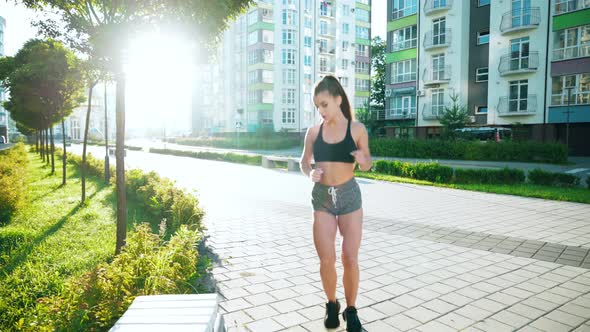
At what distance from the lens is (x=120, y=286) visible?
3.60 meters

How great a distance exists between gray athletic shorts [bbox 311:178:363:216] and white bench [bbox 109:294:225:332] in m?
1.10

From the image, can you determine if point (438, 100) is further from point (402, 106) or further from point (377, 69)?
point (377, 69)

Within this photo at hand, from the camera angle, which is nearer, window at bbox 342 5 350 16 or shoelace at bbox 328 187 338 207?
shoelace at bbox 328 187 338 207

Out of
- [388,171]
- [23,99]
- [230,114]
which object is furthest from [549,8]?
[230,114]

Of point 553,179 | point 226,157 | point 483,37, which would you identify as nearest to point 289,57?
point 483,37

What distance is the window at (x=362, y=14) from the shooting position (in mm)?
65938

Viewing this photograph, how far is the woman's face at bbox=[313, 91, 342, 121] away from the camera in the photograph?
3271mm

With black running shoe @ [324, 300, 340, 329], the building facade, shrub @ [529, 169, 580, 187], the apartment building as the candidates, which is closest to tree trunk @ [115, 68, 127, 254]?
black running shoe @ [324, 300, 340, 329]

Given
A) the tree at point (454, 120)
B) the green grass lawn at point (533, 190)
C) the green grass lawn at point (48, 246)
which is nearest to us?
the green grass lawn at point (48, 246)

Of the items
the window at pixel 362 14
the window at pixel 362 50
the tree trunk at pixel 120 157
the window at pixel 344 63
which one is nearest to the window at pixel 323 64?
the window at pixel 344 63

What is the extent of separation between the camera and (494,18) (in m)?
31.7

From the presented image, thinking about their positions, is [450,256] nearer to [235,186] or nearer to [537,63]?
[235,186]

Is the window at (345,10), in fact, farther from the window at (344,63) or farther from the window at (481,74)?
the window at (481,74)

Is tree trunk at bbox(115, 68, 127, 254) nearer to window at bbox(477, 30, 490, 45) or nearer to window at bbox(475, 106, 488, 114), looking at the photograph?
window at bbox(475, 106, 488, 114)
